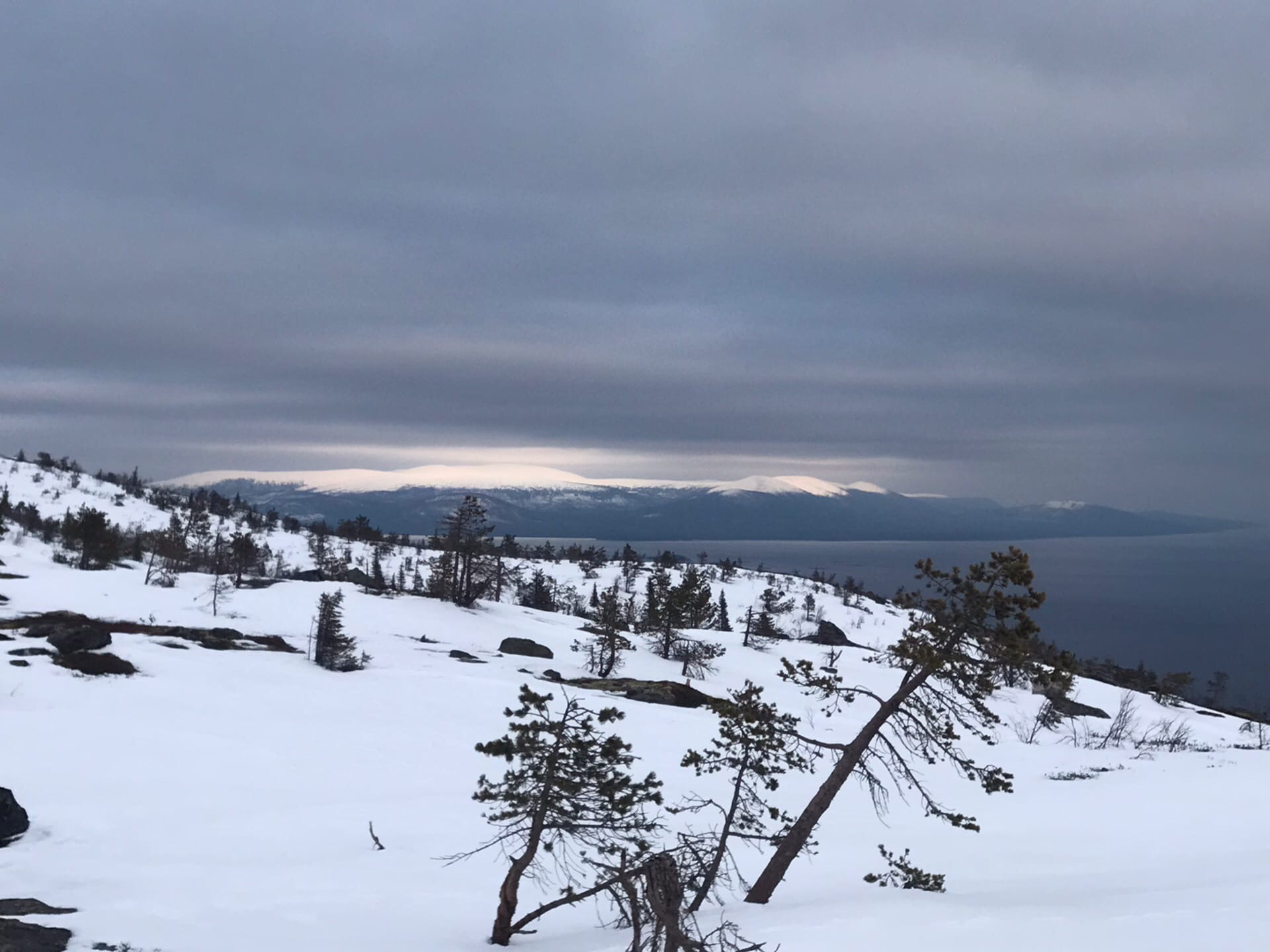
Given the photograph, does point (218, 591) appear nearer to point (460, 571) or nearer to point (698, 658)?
point (460, 571)

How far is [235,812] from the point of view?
62.0 ft

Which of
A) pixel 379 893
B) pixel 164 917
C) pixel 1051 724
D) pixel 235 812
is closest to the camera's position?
pixel 164 917

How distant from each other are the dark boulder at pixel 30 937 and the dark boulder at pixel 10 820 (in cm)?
615

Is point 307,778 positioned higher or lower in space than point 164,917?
lower

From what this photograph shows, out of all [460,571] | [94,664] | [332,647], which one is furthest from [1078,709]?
[94,664]

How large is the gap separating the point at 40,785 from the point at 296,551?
4549 inches

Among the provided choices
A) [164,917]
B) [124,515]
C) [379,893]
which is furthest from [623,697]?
[124,515]

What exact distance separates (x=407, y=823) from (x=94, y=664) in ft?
60.9

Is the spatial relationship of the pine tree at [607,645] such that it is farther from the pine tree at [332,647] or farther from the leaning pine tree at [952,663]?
the leaning pine tree at [952,663]

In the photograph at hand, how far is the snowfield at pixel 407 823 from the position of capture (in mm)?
10258

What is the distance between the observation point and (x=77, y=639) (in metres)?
31.4

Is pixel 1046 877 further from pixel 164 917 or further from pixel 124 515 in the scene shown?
pixel 124 515

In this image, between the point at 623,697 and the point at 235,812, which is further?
the point at 623,697

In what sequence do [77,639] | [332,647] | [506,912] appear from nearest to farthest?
1. [506,912]
2. [77,639]
3. [332,647]
